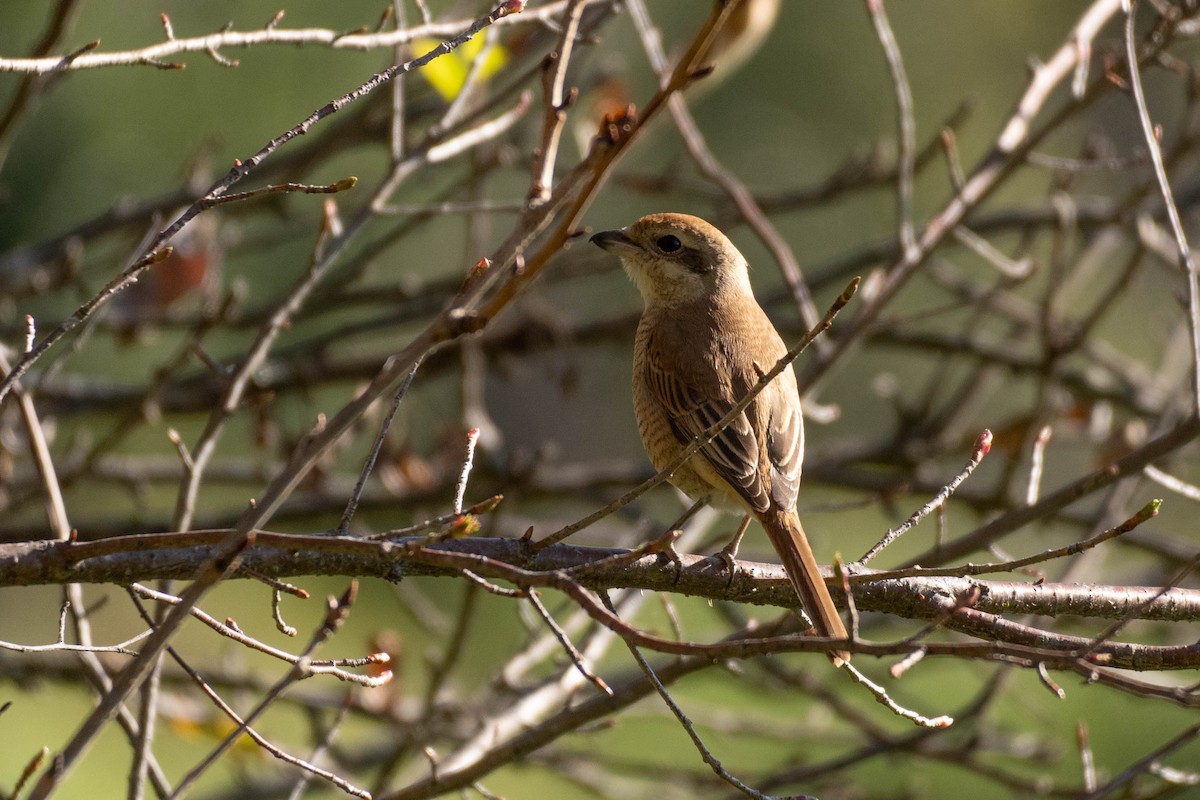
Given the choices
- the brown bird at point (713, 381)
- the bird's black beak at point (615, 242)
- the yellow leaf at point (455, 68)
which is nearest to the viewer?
the brown bird at point (713, 381)

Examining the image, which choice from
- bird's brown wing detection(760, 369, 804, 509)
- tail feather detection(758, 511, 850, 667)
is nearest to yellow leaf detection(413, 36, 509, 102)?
bird's brown wing detection(760, 369, 804, 509)

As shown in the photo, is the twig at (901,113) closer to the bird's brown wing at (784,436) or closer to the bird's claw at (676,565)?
the bird's brown wing at (784,436)

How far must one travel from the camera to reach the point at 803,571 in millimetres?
3018

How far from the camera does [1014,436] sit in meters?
5.39

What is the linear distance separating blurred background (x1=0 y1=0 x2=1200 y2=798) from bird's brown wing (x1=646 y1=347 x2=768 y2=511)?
36 cm

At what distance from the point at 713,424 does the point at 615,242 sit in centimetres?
113

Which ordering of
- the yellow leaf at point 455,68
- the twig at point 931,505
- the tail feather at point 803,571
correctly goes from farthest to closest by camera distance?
the yellow leaf at point 455,68, the tail feather at point 803,571, the twig at point 931,505

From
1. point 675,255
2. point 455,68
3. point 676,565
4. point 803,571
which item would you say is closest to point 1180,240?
point 803,571

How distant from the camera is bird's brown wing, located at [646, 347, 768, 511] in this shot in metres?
3.67

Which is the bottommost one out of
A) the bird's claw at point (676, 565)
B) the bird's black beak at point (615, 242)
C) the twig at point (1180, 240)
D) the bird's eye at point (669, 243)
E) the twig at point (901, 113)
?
the bird's claw at point (676, 565)

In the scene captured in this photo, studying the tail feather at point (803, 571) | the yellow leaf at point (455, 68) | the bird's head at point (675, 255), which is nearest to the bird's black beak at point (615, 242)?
the bird's head at point (675, 255)

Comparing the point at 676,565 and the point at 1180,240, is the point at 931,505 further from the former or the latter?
the point at 1180,240

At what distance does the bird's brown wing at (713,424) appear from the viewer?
367 centimetres

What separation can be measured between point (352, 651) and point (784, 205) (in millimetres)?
6489
